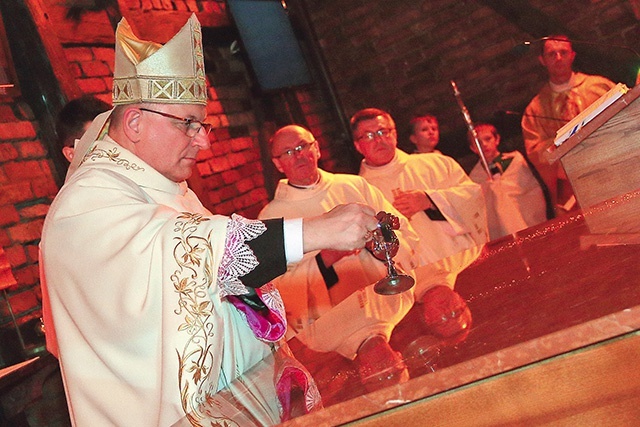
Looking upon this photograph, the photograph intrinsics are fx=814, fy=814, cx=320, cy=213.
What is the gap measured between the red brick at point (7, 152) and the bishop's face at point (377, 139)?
7.62 feet

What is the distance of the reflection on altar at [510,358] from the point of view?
4.00ft

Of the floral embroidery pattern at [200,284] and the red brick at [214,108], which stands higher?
the red brick at [214,108]

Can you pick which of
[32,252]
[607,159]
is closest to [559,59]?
[607,159]

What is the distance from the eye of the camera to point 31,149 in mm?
4543

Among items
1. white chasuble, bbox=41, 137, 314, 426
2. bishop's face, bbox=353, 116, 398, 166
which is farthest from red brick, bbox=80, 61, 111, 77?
white chasuble, bbox=41, 137, 314, 426

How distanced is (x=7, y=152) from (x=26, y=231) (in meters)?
0.45

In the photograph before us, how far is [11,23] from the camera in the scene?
4594 mm

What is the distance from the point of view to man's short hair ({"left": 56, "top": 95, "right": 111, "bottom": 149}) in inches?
145

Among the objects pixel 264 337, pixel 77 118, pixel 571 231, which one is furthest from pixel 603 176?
pixel 77 118

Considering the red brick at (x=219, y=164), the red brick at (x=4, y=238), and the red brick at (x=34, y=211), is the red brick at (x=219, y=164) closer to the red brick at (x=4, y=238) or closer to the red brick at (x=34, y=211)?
the red brick at (x=34, y=211)

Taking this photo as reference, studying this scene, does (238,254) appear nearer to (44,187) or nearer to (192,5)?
(44,187)

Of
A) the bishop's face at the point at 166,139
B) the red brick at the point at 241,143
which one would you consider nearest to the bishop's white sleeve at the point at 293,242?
the bishop's face at the point at 166,139

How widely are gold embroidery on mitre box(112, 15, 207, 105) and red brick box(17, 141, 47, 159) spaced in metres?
1.95

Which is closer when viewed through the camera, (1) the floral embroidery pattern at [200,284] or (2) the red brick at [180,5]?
(1) the floral embroidery pattern at [200,284]
